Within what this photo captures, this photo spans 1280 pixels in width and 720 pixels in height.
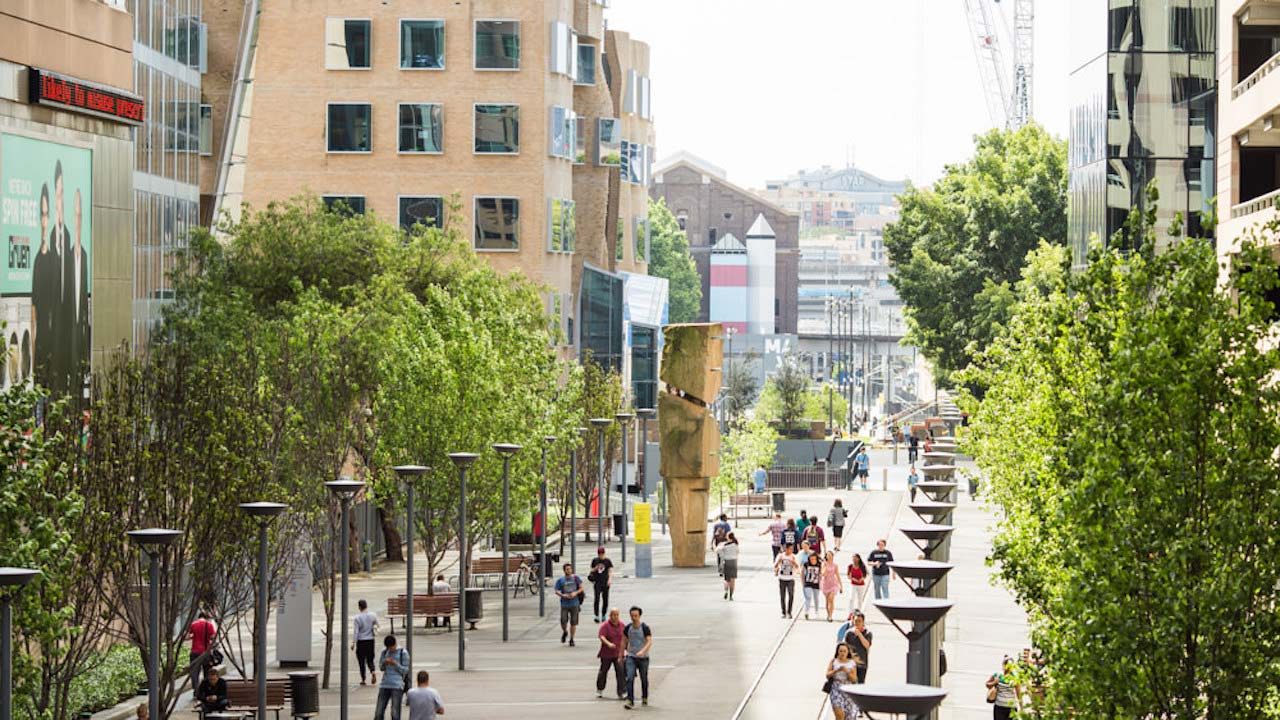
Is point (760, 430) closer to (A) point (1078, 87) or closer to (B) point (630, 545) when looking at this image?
(B) point (630, 545)

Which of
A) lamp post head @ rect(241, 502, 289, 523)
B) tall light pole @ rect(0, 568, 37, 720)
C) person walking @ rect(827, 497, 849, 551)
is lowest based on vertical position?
person walking @ rect(827, 497, 849, 551)

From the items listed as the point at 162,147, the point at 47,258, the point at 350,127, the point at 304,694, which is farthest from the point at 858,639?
the point at 350,127

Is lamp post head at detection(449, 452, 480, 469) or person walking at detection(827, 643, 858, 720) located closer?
person walking at detection(827, 643, 858, 720)

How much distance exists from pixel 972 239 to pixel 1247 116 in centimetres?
4687

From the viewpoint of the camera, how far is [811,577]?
136 feet

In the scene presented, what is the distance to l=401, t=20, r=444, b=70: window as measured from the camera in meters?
74.1

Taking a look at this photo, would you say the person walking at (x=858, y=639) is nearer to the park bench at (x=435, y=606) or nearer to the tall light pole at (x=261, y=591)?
the tall light pole at (x=261, y=591)

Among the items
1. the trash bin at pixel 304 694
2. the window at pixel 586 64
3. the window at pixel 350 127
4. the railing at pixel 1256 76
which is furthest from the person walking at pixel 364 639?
the window at pixel 586 64

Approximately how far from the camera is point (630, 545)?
61625 mm

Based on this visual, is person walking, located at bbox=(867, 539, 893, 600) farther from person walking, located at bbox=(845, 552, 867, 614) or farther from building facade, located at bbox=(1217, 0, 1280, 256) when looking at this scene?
building facade, located at bbox=(1217, 0, 1280, 256)

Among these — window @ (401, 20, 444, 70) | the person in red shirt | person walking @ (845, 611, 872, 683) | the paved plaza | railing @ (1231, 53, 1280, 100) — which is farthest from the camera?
window @ (401, 20, 444, 70)

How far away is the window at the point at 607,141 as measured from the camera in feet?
282

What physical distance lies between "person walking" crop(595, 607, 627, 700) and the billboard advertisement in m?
9.52

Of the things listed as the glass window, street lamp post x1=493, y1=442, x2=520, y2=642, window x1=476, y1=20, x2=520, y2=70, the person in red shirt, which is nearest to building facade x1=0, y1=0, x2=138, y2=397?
the person in red shirt
